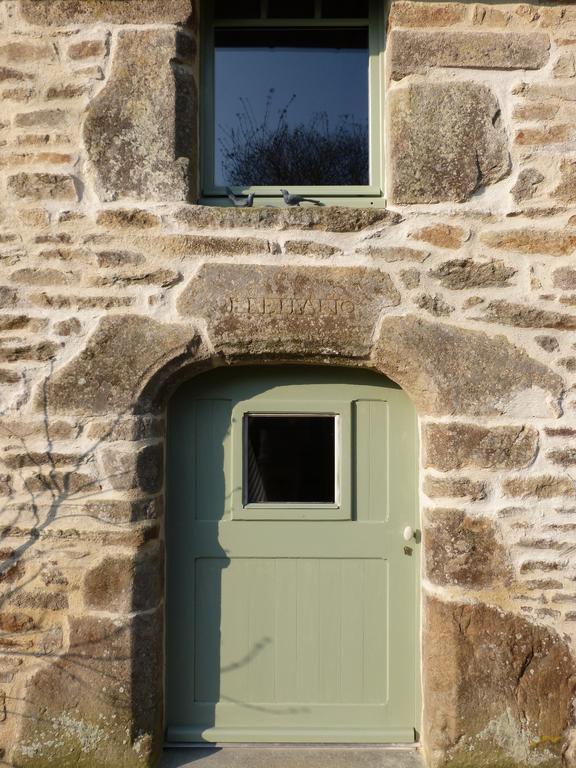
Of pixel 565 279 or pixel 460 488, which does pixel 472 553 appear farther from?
pixel 565 279

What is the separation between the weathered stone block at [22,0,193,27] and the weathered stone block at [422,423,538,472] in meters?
2.18

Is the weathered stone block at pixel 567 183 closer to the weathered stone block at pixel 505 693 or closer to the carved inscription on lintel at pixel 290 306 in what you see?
the carved inscription on lintel at pixel 290 306

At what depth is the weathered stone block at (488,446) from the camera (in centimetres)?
266

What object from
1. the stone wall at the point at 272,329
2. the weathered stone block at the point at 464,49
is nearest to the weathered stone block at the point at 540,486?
the stone wall at the point at 272,329

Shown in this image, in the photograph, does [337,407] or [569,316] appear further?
[337,407]

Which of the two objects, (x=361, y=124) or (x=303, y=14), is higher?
(x=303, y=14)

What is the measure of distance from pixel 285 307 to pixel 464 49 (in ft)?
4.56

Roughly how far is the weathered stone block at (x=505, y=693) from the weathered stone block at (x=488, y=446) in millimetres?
613

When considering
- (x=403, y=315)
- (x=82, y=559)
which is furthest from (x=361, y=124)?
(x=82, y=559)

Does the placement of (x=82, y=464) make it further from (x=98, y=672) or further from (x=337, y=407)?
(x=337, y=407)

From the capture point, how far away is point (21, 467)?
2662 mm

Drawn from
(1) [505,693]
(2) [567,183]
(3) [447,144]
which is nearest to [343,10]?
(3) [447,144]

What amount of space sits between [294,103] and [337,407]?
1511 mm

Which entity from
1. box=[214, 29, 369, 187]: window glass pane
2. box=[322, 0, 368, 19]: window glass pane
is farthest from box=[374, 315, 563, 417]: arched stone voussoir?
box=[322, 0, 368, 19]: window glass pane
